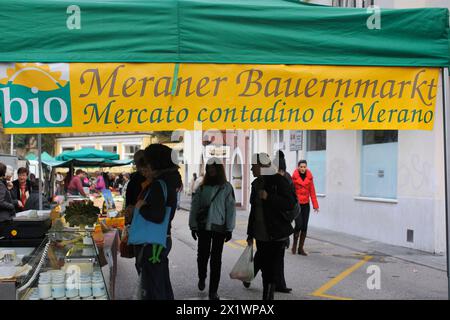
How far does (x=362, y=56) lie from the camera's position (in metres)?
4.16

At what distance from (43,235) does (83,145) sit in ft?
145

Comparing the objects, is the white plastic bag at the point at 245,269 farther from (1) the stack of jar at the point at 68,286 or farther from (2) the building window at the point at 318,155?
(2) the building window at the point at 318,155

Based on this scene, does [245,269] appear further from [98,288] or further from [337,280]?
[98,288]

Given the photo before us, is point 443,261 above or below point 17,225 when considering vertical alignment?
below

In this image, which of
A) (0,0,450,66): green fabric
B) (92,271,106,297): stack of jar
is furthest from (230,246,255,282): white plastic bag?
(0,0,450,66): green fabric

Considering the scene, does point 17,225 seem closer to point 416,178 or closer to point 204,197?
point 204,197

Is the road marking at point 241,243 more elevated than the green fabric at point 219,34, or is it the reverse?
the green fabric at point 219,34

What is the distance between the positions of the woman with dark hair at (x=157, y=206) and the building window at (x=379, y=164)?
29.1ft

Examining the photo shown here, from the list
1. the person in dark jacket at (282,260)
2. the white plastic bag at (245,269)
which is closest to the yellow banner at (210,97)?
the person in dark jacket at (282,260)

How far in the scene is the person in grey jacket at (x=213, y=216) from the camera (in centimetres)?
659

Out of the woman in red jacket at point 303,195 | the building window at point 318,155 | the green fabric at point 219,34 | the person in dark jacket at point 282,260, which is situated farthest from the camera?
the building window at point 318,155

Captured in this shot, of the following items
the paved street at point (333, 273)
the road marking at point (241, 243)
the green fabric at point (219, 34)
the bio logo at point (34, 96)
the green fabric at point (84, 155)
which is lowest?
the road marking at point (241, 243)

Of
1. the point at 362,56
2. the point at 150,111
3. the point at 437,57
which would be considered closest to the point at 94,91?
the point at 150,111

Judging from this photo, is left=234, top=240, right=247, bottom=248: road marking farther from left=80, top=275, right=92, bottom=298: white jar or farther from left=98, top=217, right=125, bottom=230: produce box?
left=80, top=275, right=92, bottom=298: white jar
